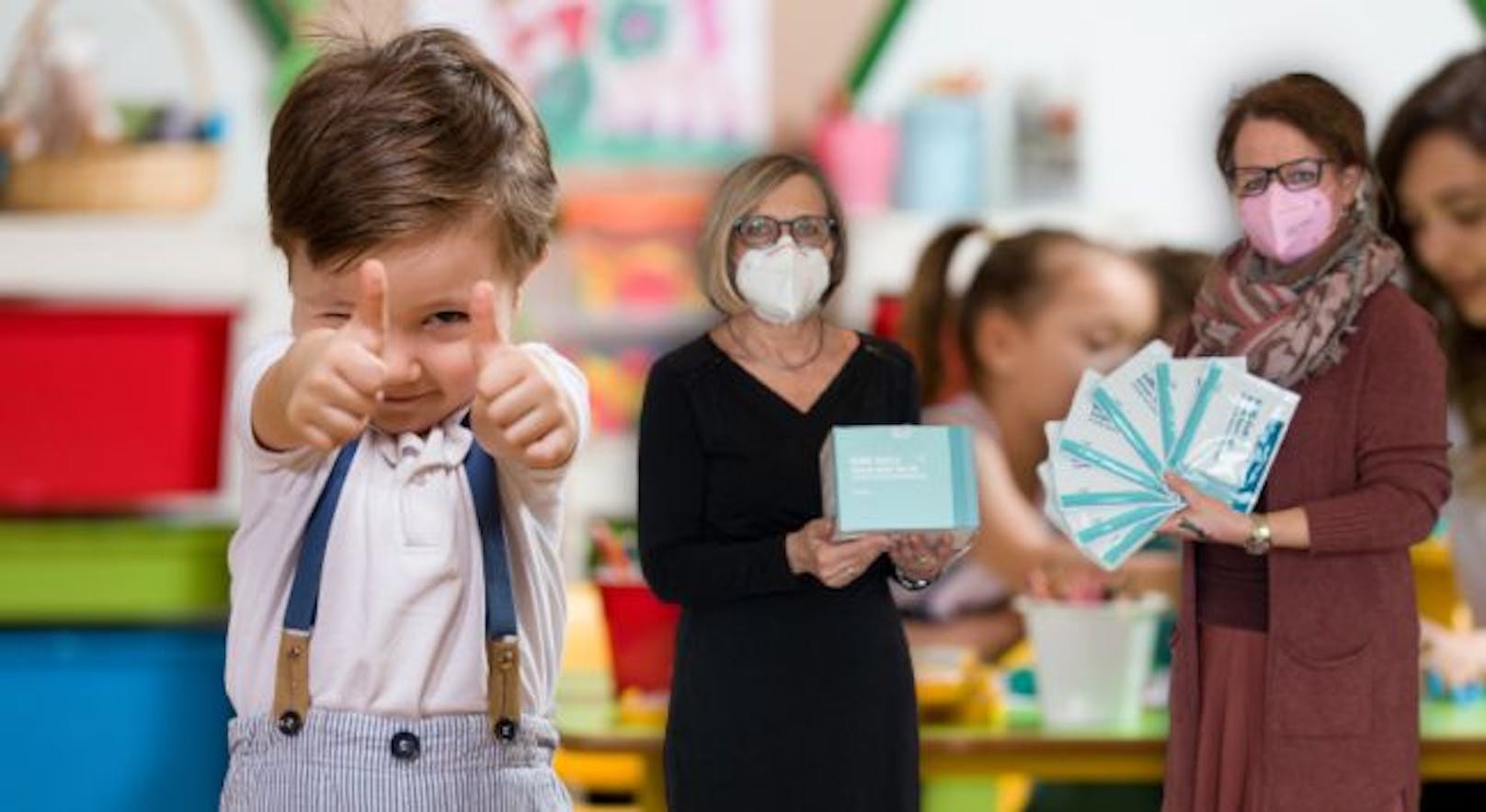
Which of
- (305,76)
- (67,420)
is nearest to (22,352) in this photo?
(67,420)

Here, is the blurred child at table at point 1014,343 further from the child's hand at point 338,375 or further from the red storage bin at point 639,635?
the child's hand at point 338,375

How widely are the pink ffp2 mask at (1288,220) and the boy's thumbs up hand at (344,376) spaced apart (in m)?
0.85

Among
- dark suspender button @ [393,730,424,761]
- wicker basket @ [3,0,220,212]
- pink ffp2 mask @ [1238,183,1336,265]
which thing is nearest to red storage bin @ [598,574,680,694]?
dark suspender button @ [393,730,424,761]

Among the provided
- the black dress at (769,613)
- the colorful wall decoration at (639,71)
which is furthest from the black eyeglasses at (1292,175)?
the colorful wall decoration at (639,71)

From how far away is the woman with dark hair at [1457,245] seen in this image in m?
3.40

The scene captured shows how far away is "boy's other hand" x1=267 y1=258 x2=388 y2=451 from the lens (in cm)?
181

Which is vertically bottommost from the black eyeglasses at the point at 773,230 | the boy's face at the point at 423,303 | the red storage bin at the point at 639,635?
the red storage bin at the point at 639,635

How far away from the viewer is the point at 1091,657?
2967 mm

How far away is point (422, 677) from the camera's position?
6.65ft

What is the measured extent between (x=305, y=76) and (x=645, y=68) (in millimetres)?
4110

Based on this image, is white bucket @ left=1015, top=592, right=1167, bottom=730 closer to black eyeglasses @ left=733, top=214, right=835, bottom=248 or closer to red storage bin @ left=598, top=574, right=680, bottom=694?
red storage bin @ left=598, top=574, right=680, bottom=694

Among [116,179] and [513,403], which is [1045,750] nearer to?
[513,403]

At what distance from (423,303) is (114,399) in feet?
5.03

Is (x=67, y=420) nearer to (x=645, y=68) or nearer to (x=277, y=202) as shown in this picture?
(x=277, y=202)
